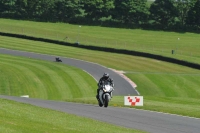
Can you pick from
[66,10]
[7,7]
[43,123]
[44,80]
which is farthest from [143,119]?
[7,7]

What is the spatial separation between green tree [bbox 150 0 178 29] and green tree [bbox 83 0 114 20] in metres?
13.6

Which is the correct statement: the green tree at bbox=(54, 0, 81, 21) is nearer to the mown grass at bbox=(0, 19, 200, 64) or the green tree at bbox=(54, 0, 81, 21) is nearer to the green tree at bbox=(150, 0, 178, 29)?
the mown grass at bbox=(0, 19, 200, 64)

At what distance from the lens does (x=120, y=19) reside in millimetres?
149625

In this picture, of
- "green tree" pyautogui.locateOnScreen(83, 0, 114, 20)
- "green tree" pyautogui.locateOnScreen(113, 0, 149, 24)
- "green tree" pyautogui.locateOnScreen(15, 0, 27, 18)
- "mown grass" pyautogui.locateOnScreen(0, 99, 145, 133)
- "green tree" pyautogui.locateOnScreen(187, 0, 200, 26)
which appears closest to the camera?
"mown grass" pyautogui.locateOnScreen(0, 99, 145, 133)

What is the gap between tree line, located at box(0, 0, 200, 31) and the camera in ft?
467

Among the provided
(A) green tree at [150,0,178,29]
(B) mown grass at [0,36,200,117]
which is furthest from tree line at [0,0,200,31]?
(B) mown grass at [0,36,200,117]

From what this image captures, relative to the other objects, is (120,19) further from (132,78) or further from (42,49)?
(132,78)

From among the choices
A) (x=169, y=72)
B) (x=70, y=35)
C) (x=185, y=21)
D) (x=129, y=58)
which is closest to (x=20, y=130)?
(x=169, y=72)

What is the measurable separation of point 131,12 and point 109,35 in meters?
28.9

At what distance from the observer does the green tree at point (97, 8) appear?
495ft

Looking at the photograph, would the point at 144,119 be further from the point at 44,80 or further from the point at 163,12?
the point at 163,12

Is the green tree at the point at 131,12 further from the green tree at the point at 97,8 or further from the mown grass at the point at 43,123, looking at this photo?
the mown grass at the point at 43,123

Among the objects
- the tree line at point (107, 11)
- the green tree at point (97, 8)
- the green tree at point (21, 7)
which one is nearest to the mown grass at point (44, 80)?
the tree line at point (107, 11)

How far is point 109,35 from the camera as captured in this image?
122562 millimetres
